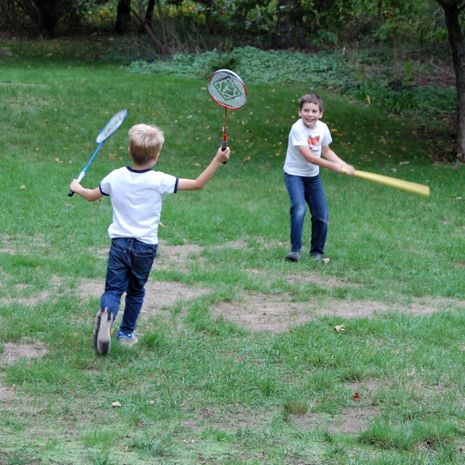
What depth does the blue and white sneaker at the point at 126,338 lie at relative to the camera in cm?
617

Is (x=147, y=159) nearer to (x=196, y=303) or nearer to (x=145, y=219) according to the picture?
(x=145, y=219)

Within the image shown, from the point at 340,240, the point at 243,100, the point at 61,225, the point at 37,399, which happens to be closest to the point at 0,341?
the point at 37,399

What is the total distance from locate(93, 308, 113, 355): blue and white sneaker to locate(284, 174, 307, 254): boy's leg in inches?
137

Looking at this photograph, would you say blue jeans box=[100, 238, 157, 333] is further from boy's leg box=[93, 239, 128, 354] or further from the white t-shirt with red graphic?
the white t-shirt with red graphic

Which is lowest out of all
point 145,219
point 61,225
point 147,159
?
point 61,225

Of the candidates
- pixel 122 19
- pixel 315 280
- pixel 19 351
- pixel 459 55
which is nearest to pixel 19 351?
pixel 19 351

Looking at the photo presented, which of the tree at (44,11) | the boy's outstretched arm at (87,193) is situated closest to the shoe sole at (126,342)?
the boy's outstretched arm at (87,193)

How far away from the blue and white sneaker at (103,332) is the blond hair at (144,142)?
1.03 m

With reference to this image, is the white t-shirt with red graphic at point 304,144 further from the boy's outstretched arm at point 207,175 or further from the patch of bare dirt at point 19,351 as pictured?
the patch of bare dirt at point 19,351

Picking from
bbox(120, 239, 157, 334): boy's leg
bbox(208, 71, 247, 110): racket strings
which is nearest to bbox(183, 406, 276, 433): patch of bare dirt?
bbox(120, 239, 157, 334): boy's leg

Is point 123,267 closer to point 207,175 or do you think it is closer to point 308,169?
point 207,175

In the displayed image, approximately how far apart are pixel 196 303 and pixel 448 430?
2949mm

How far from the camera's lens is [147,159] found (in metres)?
5.91

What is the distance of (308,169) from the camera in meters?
8.99
